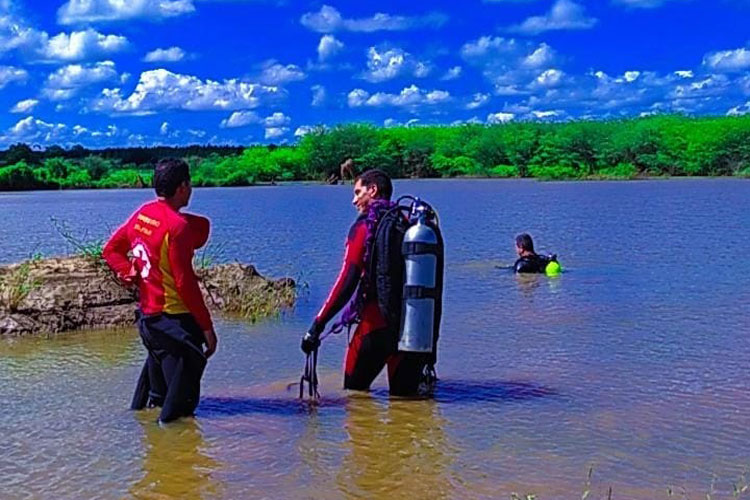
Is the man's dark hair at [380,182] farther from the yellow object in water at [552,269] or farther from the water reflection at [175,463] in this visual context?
the yellow object in water at [552,269]

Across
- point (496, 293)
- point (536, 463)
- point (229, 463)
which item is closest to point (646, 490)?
point (536, 463)

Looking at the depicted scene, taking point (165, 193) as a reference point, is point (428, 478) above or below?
below

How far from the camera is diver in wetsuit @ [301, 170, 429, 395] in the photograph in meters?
7.55

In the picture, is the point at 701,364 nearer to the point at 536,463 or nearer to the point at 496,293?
the point at 536,463

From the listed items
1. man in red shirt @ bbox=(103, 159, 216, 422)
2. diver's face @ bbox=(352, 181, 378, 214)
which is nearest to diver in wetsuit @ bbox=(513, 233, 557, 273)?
diver's face @ bbox=(352, 181, 378, 214)

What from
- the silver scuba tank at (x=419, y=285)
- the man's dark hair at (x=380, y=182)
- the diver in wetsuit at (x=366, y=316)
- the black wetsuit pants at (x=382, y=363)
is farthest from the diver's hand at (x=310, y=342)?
the man's dark hair at (x=380, y=182)

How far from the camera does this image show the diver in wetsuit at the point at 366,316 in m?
7.55

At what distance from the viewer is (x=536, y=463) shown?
6.30 meters

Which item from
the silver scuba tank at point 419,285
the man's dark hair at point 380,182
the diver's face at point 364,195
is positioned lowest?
the silver scuba tank at point 419,285

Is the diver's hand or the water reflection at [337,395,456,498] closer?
the water reflection at [337,395,456,498]

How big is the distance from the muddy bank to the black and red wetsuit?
431 centimetres

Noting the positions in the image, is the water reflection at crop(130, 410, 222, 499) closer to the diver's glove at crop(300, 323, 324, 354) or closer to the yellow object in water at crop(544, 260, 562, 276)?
the diver's glove at crop(300, 323, 324, 354)

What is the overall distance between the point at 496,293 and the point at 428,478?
865cm

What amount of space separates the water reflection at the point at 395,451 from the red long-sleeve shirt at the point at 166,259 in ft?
4.39
